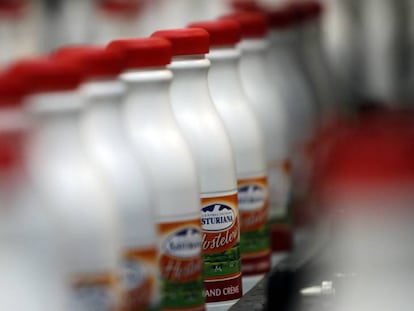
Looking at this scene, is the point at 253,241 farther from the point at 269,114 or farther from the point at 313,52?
the point at 313,52

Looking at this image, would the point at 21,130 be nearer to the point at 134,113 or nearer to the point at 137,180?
the point at 137,180

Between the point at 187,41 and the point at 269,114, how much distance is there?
829 millimetres

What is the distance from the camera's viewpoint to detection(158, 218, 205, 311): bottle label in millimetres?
2312

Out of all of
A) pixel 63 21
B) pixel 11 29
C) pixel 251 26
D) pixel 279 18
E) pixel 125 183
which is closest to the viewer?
pixel 125 183

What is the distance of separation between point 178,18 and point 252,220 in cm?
212

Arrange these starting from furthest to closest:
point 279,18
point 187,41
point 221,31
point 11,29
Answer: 1. point 11,29
2. point 279,18
3. point 221,31
4. point 187,41

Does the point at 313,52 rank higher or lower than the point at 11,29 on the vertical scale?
lower

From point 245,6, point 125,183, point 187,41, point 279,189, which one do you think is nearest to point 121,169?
point 125,183

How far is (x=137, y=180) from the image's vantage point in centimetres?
205

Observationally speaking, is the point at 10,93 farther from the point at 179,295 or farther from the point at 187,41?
the point at 187,41

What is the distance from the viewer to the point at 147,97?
2311 mm

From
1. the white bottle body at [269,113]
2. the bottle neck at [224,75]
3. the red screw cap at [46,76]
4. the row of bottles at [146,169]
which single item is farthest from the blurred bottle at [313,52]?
the red screw cap at [46,76]

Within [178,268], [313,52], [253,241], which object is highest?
[313,52]

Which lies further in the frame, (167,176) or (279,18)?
(279,18)
